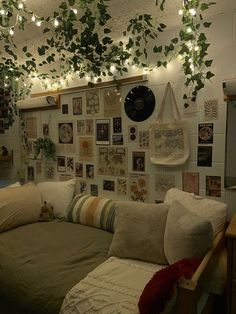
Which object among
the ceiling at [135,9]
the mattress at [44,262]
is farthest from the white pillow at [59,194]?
the ceiling at [135,9]

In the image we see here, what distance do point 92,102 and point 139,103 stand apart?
1.81 feet

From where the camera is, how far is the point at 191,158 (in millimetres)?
2109

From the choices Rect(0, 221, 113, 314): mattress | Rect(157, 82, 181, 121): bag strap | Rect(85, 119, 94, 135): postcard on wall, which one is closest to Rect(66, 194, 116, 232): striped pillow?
Rect(0, 221, 113, 314): mattress

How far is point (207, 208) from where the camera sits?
1825 millimetres

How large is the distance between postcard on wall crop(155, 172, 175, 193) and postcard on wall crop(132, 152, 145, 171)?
0.17 metres

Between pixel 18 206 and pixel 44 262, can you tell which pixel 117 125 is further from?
pixel 44 262

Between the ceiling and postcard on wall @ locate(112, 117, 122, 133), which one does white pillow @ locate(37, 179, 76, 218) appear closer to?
postcard on wall @ locate(112, 117, 122, 133)

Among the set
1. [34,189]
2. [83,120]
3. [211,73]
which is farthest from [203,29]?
[34,189]

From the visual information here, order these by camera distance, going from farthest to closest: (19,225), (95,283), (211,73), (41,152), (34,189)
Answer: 1. (41,152)
2. (34,189)
3. (19,225)
4. (211,73)
5. (95,283)

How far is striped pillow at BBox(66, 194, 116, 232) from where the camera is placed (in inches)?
92.7

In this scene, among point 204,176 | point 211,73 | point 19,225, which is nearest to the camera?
point 211,73

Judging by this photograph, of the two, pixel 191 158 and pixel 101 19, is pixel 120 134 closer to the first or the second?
pixel 191 158

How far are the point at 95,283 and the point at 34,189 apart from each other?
1.47 meters

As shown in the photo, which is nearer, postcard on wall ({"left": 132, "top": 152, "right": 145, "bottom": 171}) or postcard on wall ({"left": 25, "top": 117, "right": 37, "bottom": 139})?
postcard on wall ({"left": 132, "top": 152, "right": 145, "bottom": 171})
